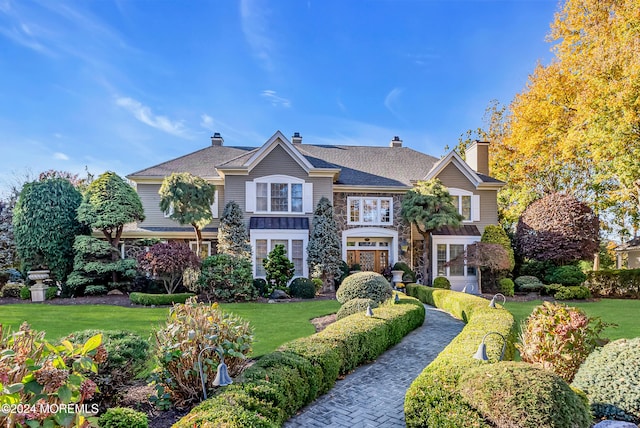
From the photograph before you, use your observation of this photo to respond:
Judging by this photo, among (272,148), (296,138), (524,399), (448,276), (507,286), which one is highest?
(296,138)

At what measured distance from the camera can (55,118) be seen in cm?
1398

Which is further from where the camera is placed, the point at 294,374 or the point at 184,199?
the point at 184,199

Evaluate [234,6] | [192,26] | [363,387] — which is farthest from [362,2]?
[363,387]

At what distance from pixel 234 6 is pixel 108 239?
12.0 m

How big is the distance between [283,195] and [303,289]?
18.4 feet

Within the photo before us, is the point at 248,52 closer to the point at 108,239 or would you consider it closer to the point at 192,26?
the point at 192,26

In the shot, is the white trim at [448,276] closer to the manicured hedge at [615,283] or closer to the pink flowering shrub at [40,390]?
the manicured hedge at [615,283]

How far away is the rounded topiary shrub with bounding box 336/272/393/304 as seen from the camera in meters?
11.4

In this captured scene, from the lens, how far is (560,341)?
5336 millimetres

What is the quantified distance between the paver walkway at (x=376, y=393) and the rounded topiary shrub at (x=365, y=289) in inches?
97.7

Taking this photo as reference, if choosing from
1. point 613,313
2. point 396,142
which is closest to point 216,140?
point 396,142

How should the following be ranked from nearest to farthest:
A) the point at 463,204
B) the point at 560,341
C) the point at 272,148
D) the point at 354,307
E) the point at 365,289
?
1. the point at 560,341
2. the point at 354,307
3. the point at 365,289
4. the point at 272,148
5. the point at 463,204

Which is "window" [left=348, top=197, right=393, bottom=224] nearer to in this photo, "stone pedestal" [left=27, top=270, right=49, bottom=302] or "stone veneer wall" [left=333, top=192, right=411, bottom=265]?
"stone veneer wall" [left=333, top=192, right=411, bottom=265]

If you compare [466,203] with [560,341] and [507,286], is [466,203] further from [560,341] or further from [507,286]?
[560,341]
